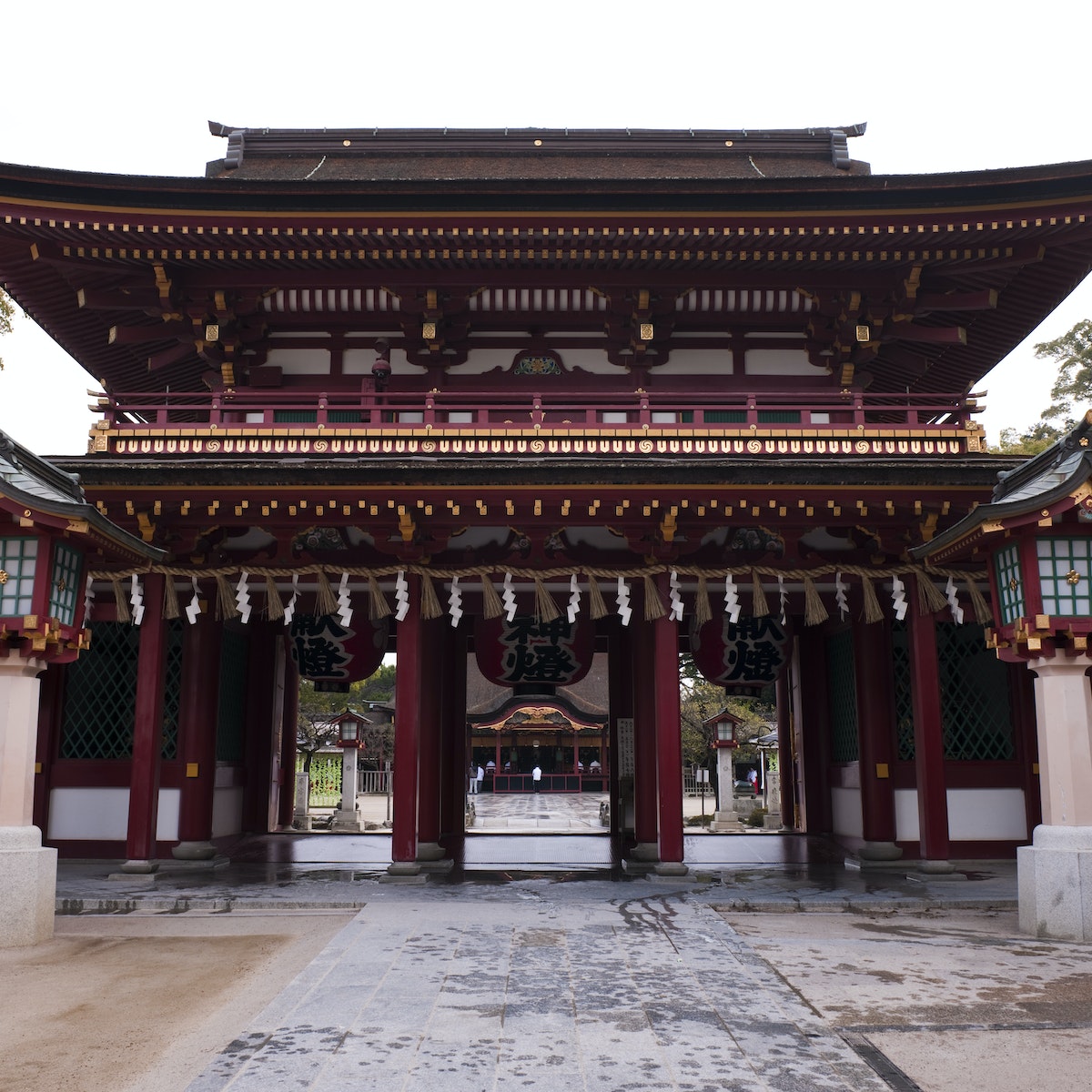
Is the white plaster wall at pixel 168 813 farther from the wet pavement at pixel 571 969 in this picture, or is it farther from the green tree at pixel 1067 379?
the green tree at pixel 1067 379

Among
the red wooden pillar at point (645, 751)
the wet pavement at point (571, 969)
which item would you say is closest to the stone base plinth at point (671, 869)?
the wet pavement at point (571, 969)

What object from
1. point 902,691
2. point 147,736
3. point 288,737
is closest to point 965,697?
point 902,691

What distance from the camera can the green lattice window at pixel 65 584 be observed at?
29.4 ft

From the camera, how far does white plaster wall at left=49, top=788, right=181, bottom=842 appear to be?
12.8m

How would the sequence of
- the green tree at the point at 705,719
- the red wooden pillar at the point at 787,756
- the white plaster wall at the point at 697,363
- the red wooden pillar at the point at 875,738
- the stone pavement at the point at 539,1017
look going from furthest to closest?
the green tree at the point at 705,719
the red wooden pillar at the point at 787,756
the white plaster wall at the point at 697,363
the red wooden pillar at the point at 875,738
the stone pavement at the point at 539,1017

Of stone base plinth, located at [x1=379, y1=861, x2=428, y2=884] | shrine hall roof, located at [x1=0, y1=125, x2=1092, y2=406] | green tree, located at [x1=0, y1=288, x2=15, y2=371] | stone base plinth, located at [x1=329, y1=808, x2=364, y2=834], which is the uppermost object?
green tree, located at [x1=0, y1=288, x2=15, y2=371]

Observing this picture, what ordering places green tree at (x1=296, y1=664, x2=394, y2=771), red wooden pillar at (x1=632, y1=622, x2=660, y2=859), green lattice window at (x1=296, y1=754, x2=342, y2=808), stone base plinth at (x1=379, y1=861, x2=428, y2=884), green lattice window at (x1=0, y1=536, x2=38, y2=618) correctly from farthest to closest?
green tree at (x1=296, y1=664, x2=394, y2=771)
green lattice window at (x1=296, y1=754, x2=342, y2=808)
red wooden pillar at (x1=632, y1=622, x2=660, y2=859)
stone base plinth at (x1=379, y1=861, x2=428, y2=884)
green lattice window at (x1=0, y1=536, x2=38, y2=618)

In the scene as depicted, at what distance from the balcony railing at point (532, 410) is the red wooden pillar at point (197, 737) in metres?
2.82

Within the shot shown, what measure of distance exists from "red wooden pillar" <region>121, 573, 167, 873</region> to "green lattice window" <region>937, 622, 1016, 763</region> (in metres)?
10.2

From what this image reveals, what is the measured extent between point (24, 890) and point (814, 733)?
12132mm

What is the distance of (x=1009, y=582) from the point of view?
9297 millimetres

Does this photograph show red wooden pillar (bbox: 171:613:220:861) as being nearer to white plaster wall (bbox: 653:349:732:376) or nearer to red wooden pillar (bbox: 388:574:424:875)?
red wooden pillar (bbox: 388:574:424:875)

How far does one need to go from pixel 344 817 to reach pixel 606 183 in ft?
61.0

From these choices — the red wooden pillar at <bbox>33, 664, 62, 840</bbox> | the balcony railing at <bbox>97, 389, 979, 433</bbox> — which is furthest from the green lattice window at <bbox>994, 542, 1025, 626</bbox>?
the red wooden pillar at <bbox>33, 664, 62, 840</bbox>
